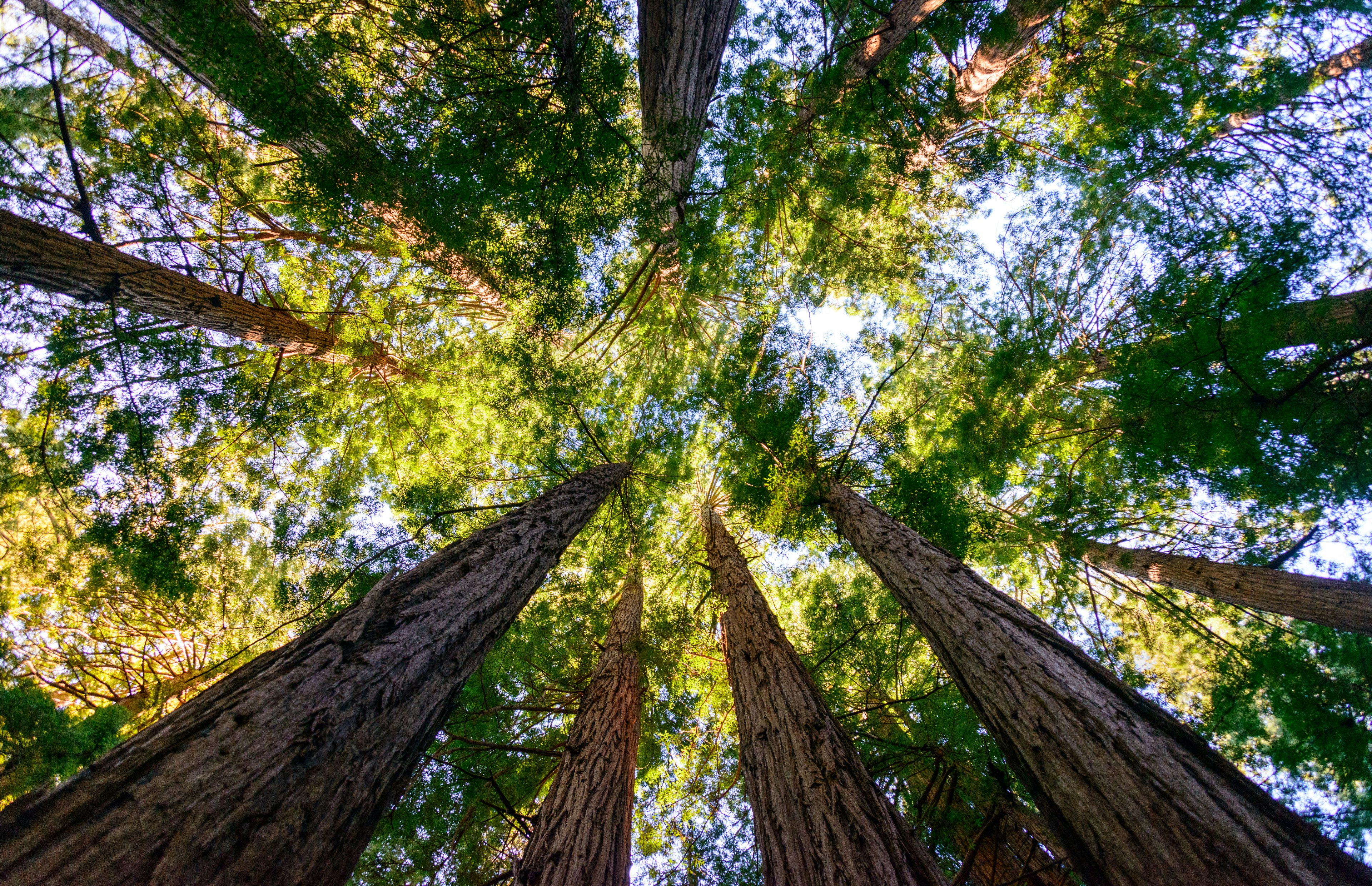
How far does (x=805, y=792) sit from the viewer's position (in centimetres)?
268

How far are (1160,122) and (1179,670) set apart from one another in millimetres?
6541

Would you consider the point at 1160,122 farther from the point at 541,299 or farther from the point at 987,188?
the point at 541,299

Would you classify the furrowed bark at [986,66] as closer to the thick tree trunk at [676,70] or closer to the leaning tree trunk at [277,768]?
the thick tree trunk at [676,70]

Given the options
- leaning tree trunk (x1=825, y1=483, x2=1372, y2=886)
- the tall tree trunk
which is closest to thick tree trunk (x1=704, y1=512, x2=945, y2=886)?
leaning tree trunk (x1=825, y1=483, x2=1372, y2=886)

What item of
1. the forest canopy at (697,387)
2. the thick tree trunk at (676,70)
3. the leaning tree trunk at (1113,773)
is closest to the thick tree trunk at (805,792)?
the forest canopy at (697,387)

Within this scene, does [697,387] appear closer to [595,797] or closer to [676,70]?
[676,70]

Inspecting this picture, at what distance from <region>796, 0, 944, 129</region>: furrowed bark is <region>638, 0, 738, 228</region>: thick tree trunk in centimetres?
186

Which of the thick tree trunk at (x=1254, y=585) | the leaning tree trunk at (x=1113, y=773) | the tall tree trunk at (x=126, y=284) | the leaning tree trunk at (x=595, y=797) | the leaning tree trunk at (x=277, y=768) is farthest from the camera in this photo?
the thick tree trunk at (x=1254, y=585)

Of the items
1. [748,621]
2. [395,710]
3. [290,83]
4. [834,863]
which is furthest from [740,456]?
[290,83]

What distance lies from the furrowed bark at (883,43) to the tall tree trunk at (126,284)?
24.1 feet

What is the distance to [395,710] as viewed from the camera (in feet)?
5.77

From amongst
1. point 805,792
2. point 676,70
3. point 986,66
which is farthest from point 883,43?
point 805,792

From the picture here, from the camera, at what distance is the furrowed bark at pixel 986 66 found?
5.05 metres

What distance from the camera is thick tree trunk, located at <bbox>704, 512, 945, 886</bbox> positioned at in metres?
2.24
